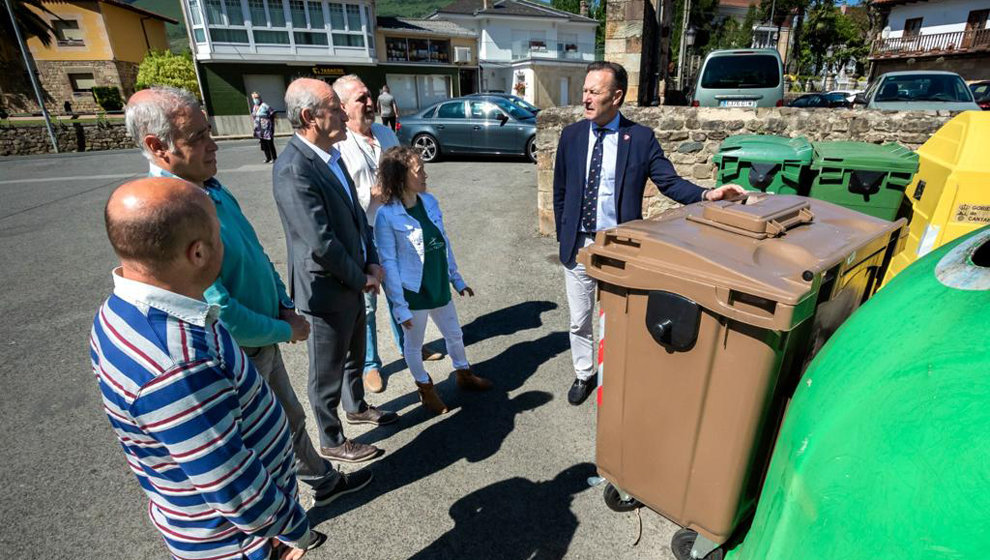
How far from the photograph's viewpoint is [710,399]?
178 cm

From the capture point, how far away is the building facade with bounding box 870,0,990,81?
29859 mm

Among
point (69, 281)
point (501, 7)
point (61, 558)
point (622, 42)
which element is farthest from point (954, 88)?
point (501, 7)

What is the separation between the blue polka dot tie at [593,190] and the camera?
3006 millimetres

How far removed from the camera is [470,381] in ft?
11.3

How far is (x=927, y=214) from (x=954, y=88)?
9631mm

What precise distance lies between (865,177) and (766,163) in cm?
64

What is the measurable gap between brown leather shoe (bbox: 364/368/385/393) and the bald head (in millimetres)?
2468

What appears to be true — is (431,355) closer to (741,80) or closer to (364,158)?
(364,158)

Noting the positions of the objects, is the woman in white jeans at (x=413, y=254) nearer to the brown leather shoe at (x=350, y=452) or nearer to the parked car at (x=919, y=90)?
the brown leather shoe at (x=350, y=452)

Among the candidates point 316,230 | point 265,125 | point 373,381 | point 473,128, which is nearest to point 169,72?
point 265,125

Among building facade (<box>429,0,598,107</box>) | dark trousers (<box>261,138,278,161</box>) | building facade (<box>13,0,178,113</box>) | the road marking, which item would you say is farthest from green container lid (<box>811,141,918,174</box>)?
building facade (<box>13,0,178,113</box>)

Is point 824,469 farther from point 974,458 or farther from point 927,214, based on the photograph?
point 927,214

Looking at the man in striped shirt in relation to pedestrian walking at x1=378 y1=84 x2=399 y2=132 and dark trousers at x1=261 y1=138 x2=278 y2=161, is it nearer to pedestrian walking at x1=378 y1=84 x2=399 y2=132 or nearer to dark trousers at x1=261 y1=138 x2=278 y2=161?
pedestrian walking at x1=378 y1=84 x2=399 y2=132

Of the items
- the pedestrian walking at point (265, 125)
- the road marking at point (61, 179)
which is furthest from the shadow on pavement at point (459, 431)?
the road marking at point (61, 179)
